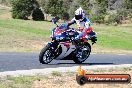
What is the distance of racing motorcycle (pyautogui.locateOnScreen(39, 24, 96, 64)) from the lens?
13.8 meters

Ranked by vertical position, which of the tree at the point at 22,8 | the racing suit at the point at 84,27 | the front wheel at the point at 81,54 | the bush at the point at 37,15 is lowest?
the bush at the point at 37,15

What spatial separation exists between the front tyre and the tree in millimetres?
70878

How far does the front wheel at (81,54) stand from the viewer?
14430 millimetres

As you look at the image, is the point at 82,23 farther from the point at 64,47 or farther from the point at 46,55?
the point at 46,55

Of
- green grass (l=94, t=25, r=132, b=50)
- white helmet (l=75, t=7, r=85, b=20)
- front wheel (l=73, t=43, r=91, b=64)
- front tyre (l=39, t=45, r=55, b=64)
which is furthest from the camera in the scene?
green grass (l=94, t=25, r=132, b=50)

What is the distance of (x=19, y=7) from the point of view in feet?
287

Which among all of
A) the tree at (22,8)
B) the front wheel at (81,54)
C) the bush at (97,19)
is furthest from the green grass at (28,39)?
the bush at (97,19)

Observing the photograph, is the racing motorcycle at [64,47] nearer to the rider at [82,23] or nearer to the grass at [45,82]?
the rider at [82,23]

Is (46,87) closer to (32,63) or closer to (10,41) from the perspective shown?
(32,63)

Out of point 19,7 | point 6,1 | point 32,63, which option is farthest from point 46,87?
point 6,1

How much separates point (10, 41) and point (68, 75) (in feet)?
61.3

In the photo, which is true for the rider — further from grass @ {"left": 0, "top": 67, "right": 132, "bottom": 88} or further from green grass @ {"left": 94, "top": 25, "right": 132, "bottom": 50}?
green grass @ {"left": 94, "top": 25, "right": 132, "bottom": 50}

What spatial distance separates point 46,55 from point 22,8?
243 feet

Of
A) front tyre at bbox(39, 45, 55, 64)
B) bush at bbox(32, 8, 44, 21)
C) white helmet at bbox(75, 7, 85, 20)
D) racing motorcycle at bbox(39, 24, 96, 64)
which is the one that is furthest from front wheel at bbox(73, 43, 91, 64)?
bush at bbox(32, 8, 44, 21)
